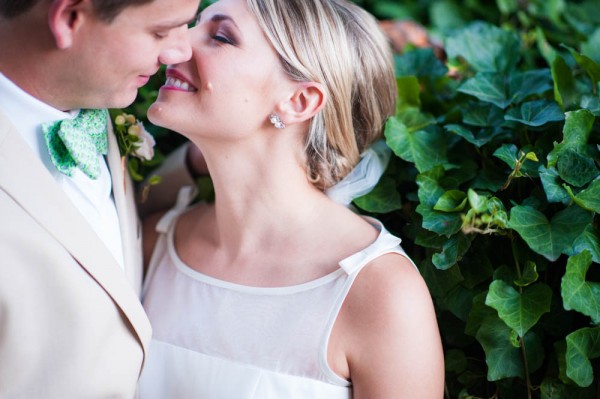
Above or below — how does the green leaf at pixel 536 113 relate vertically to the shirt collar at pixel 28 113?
below

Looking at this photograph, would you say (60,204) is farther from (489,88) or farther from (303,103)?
(489,88)

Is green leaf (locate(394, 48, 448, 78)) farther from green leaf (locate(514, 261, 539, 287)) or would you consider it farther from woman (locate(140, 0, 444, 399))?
green leaf (locate(514, 261, 539, 287))

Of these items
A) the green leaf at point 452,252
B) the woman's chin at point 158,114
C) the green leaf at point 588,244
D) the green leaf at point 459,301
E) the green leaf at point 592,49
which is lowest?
the green leaf at point 459,301

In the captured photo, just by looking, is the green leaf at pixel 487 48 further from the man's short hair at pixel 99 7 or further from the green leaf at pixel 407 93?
the man's short hair at pixel 99 7

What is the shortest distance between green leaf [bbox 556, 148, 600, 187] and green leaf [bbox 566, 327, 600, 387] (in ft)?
1.19

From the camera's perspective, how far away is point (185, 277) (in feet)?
6.35

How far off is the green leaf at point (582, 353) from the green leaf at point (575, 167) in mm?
361

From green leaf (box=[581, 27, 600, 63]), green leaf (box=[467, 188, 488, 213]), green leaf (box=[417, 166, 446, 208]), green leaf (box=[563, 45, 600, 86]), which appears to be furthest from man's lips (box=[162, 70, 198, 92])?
green leaf (box=[581, 27, 600, 63])

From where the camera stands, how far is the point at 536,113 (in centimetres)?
185

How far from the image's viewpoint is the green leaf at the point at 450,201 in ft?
5.57

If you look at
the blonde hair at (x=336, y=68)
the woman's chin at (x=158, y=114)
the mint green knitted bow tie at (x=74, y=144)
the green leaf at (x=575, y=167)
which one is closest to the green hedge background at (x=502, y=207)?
the green leaf at (x=575, y=167)

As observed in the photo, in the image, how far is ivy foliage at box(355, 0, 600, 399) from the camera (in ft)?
5.26

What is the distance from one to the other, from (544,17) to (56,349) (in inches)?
87.8

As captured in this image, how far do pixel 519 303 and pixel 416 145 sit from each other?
0.53m
